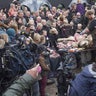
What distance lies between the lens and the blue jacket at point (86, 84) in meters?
4.44

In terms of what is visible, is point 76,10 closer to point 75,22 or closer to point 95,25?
point 75,22

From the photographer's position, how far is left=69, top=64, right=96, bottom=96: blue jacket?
4.44 m

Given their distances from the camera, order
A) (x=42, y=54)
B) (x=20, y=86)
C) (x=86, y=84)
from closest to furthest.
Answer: (x=20, y=86) < (x=86, y=84) < (x=42, y=54)

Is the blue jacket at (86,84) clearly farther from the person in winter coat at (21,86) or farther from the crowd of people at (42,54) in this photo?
the person in winter coat at (21,86)

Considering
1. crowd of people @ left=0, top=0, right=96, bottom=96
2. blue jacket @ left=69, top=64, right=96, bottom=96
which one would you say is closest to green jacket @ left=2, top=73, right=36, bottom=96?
crowd of people @ left=0, top=0, right=96, bottom=96

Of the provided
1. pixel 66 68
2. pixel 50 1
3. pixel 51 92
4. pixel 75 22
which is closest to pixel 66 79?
pixel 66 68

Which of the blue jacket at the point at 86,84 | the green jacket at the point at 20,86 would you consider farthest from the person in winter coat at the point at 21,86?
the blue jacket at the point at 86,84

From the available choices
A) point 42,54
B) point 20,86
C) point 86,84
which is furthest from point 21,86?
point 42,54

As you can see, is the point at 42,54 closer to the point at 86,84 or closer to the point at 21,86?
the point at 86,84

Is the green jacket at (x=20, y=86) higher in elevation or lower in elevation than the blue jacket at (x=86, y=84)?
higher

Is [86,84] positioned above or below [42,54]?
below

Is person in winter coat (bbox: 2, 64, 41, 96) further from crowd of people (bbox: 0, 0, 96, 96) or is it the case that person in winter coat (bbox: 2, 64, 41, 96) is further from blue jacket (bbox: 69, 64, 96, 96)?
blue jacket (bbox: 69, 64, 96, 96)

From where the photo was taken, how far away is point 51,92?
955cm

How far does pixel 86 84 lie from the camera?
4.48 metres
